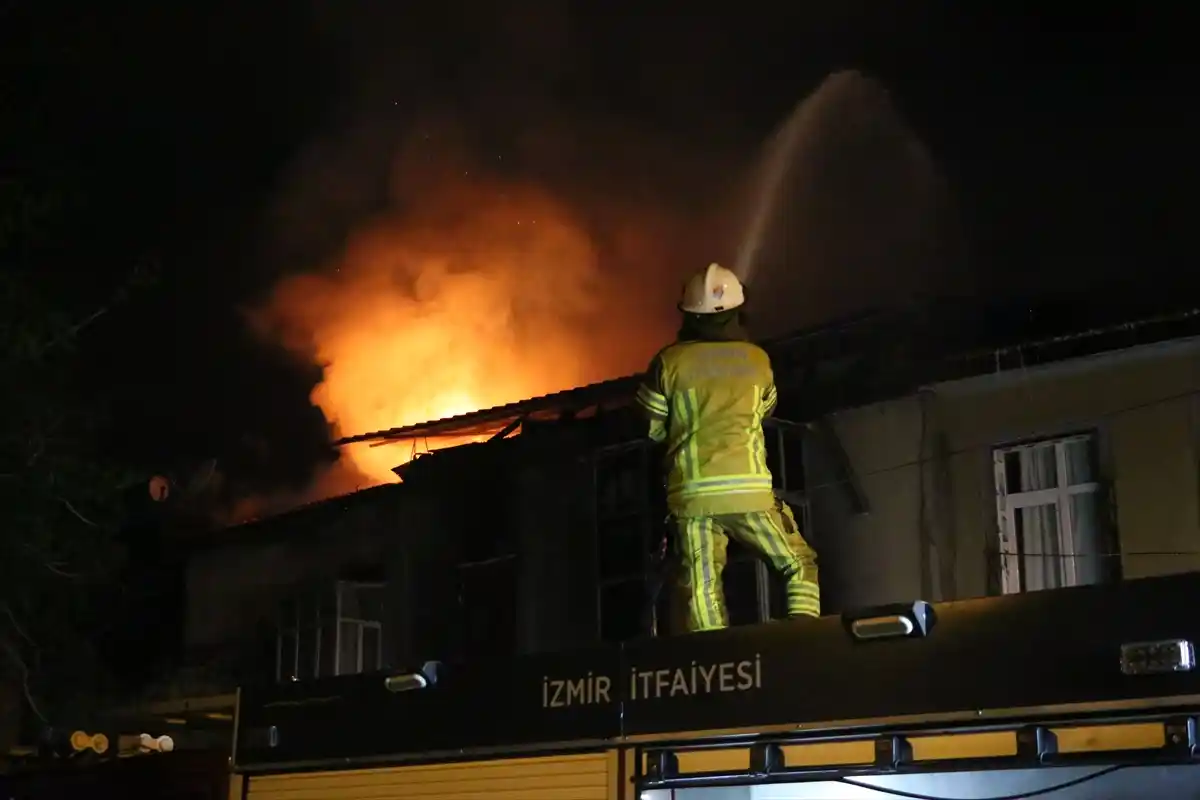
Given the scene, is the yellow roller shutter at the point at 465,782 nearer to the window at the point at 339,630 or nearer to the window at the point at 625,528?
the window at the point at 625,528

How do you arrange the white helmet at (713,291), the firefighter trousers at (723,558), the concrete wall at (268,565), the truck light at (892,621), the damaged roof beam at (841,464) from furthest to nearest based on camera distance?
the concrete wall at (268,565) < the damaged roof beam at (841,464) < the white helmet at (713,291) < the firefighter trousers at (723,558) < the truck light at (892,621)

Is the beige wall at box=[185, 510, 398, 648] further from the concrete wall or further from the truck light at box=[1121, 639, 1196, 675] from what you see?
the truck light at box=[1121, 639, 1196, 675]

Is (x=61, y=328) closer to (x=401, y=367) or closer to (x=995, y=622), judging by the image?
(x=401, y=367)

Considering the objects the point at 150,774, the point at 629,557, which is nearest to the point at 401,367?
the point at 629,557

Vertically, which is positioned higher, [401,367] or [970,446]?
[401,367]

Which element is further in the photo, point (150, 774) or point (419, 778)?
point (150, 774)

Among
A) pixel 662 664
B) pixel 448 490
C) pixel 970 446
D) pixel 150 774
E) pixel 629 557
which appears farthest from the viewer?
pixel 448 490

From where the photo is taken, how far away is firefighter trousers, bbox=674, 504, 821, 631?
5.76 m

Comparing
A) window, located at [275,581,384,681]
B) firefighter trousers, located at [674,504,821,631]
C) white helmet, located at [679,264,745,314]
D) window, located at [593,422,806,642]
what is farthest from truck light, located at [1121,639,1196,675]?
window, located at [275,581,384,681]

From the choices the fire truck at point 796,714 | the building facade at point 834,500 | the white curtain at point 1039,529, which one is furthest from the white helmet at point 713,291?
the white curtain at point 1039,529

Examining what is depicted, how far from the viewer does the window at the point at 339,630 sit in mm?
16422

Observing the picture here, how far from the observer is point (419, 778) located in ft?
17.3

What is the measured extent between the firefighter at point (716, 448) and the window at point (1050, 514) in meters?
5.40

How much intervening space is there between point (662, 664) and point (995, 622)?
1.18 meters
